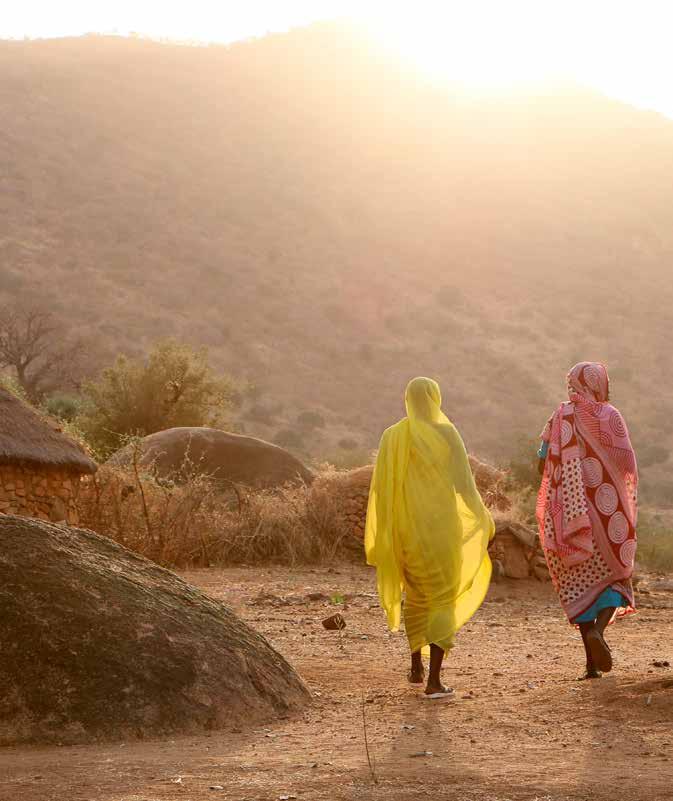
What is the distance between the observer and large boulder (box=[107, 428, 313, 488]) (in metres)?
17.2

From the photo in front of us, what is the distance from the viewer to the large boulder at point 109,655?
5102mm

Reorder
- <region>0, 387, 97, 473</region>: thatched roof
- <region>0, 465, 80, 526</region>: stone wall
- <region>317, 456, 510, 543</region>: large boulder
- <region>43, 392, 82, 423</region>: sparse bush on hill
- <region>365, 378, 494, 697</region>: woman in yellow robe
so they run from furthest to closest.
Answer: <region>43, 392, 82, 423</region>: sparse bush on hill → <region>317, 456, 510, 543</region>: large boulder → <region>0, 465, 80, 526</region>: stone wall → <region>0, 387, 97, 473</region>: thatched roof → <region>365, 378, 494, 697</region>: woman in yellow robe

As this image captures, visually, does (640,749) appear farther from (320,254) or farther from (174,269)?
(320,254)

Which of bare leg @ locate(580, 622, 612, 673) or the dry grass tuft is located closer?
bare leg @ locate(580, 622, 612, 673)

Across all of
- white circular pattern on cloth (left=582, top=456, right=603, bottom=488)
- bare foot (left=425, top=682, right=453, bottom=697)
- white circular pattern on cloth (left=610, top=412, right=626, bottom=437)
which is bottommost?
bare foot (left=425, top=682, right=453, bottom=697)

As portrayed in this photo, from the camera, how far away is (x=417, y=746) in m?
4.97

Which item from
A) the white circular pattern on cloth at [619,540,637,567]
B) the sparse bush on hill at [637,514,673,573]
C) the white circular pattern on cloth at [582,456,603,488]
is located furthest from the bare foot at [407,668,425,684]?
the sparse bush on hill at [637,514,673,573]

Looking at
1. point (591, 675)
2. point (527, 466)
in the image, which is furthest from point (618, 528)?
point (527, 466)

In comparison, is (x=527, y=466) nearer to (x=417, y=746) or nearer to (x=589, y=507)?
(x=589, y=507)

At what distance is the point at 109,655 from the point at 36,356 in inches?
1089

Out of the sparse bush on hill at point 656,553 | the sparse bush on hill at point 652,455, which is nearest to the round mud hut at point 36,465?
the sparse bush on hill at point 656,553

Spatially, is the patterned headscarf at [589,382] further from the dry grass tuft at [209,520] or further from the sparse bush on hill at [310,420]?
the sparse bush on hill at [310,420]

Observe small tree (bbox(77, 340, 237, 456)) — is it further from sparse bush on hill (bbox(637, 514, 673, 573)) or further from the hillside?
the hillside

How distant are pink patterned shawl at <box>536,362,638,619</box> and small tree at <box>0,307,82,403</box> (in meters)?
19.2
